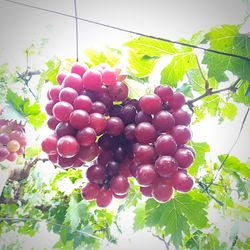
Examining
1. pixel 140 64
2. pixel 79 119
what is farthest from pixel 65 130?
pixel 140 64

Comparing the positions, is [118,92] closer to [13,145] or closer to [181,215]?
[181,215]

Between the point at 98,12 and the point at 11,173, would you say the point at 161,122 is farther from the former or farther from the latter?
the point at 98,12

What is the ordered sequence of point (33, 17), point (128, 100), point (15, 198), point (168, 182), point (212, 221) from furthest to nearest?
point (33, 17), point (212, 221), point (15, 198), point (128, 100), point (168, 182)

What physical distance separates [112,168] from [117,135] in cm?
8

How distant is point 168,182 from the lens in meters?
0.71

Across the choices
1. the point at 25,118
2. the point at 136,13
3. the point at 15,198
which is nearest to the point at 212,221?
the point at 15,198

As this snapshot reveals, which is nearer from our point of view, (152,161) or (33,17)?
(152,161)

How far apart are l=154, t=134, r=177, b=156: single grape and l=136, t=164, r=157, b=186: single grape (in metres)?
0.04

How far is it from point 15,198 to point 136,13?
1.73 metres

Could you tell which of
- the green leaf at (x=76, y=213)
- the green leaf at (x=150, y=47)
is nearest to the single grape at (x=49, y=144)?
the green leaf at (x=150, y=47)

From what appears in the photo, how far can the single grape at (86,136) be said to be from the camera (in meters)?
0.70

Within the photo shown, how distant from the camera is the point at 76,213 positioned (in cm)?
125

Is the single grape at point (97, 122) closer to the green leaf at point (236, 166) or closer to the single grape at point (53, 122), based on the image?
the single grape at point (53, 122)

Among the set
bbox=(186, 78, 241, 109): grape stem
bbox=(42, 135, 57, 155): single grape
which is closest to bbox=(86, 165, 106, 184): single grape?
bbox=(42, 135, 57, 155): single grape
